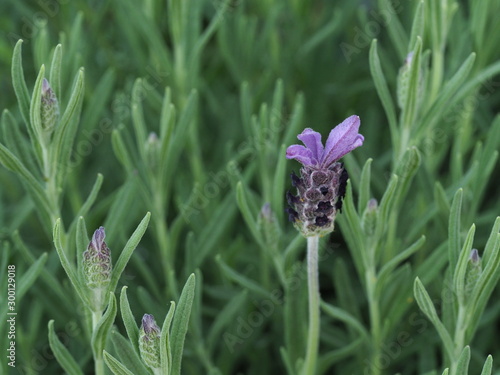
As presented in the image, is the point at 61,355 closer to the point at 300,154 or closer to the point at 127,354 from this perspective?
the point at 127,354

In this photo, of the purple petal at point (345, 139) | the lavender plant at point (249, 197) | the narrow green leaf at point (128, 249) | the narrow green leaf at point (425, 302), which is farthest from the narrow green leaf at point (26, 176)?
the narrow green leaf at point (425, 302)

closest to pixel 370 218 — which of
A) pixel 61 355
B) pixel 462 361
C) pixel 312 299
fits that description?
pixel 312 299

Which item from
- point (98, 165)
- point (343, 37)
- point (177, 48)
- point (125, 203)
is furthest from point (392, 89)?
point (125, 203)

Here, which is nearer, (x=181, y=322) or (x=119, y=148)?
(x=181, y=322)

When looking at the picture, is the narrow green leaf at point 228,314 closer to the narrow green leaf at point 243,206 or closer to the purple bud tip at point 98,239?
the narrow green leaf at point 243,206

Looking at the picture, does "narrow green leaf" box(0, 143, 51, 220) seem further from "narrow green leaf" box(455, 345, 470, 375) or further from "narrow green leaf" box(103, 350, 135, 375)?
"narrow green leaf" box(455, 345, 470, 375)

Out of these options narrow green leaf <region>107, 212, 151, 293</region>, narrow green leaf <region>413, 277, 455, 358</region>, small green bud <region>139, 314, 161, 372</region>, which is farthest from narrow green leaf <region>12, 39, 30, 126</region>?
narrow green leaf <region>413, 277, 455, 358</region>

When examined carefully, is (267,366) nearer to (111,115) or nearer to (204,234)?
(204,234)

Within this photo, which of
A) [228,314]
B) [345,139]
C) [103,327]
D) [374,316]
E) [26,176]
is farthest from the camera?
[228,314]
